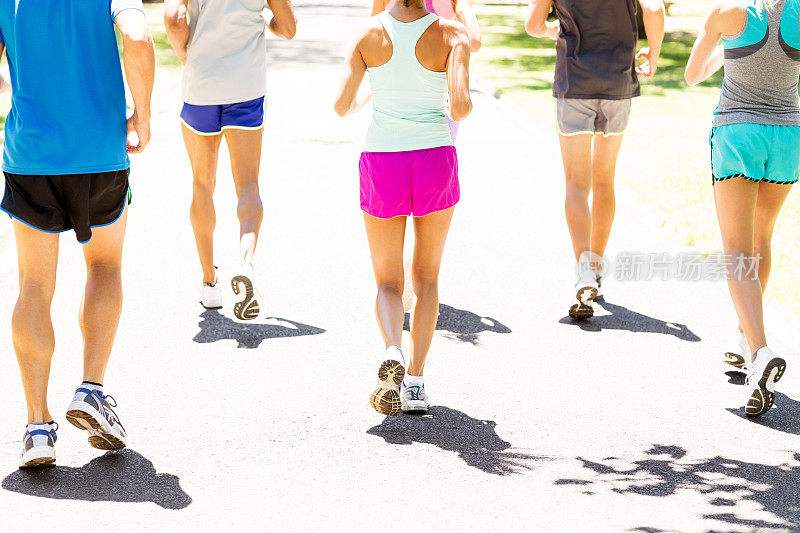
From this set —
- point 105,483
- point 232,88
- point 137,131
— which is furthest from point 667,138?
point 105,483

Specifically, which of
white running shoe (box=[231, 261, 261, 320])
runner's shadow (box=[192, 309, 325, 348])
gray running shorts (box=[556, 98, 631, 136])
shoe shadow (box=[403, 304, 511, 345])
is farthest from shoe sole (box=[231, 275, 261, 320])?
gray running shorts (box=[556, 98, 631, 136])

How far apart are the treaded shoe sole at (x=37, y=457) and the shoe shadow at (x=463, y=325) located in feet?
8.74

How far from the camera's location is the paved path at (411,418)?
14.4ft

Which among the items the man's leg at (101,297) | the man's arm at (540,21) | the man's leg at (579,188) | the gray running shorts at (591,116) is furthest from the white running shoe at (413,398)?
the man's arm at (540,21)

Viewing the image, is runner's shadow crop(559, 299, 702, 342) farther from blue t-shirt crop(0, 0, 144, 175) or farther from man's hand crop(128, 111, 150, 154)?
blue t-shirt crop(0, 0, 144, 175)

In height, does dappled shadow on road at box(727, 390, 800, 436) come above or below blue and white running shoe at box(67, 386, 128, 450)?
below

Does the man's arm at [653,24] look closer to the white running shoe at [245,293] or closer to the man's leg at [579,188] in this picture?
the man's leg at [579,188]

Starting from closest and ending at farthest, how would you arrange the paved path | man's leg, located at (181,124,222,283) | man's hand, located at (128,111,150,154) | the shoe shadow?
1. the paved path
2. man's hand, located at (128,111,150,154)
3. the shoe shadow
4. man's leg, located at (181,124,222,283)

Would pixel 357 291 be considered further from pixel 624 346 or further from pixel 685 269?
pixel 685 269

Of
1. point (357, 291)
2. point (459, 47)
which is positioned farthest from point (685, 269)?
point (459, 47)

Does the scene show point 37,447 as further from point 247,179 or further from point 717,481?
point 717,481

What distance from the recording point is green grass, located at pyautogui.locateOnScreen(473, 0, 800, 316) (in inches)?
344

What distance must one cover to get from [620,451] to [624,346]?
1.61 meters

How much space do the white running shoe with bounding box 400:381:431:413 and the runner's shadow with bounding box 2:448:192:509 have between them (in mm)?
1274
